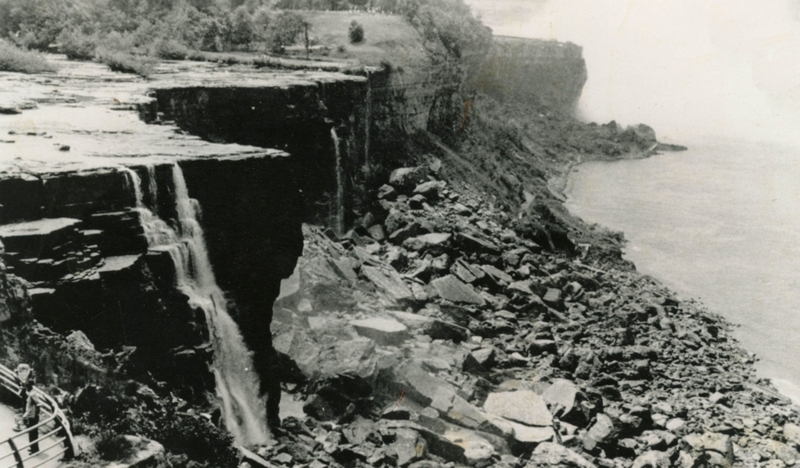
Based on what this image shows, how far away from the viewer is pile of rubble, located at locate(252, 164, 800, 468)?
41.6ft

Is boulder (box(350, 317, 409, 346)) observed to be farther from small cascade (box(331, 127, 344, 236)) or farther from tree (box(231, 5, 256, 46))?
tree (box(231, 5, 256, 46))

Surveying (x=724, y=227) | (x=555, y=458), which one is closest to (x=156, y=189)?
(x=555, y=458)

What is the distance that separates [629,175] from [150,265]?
134ft

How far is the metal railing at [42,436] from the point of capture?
7.52 m

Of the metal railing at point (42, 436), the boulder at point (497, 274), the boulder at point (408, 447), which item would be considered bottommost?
the boulder at point (408, 447)

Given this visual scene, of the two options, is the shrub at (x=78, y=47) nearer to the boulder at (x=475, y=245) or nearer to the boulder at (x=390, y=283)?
the boulder at (x=390, y=283)

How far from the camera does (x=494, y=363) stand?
16.0 meters

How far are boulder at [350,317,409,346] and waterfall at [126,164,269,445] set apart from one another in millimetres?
3479

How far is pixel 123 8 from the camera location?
105 ft

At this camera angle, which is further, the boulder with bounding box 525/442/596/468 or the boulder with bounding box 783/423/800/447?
the boulder with bounding box 783/423/800/447

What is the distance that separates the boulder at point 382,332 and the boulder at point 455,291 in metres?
3.02

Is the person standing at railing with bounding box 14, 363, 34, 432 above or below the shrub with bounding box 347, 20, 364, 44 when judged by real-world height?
below

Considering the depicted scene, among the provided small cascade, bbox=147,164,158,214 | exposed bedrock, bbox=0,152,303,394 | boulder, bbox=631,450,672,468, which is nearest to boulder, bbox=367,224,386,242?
exposed bedrock, bbox=0,152,303,394

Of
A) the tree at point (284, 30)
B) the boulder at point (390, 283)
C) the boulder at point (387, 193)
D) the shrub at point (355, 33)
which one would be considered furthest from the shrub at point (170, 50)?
the boulder at point (390, 283)
